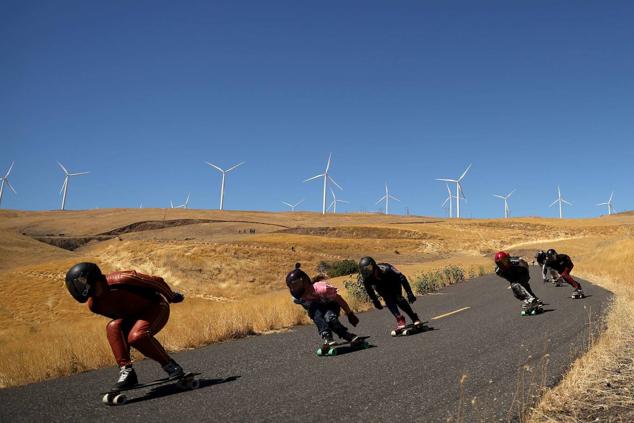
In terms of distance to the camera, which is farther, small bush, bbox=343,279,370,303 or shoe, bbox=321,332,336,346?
small bush, bbox=343,279,370,303

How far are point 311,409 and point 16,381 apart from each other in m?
5.11

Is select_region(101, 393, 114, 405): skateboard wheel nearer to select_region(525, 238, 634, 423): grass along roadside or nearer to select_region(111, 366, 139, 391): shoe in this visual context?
select_region(111, 366, 139, 391): shoe

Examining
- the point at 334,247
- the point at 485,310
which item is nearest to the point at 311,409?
the point at 485,310

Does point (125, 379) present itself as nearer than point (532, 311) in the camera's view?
Yes

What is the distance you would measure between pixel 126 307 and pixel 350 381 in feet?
9.87

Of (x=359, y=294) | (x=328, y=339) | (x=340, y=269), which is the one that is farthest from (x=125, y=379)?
(x=340, y=269)

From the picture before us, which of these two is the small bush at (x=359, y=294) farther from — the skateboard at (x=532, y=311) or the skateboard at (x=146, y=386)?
the skateboard at (x=146, y=386)

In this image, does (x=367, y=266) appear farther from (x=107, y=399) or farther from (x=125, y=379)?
(x=107, y=399)

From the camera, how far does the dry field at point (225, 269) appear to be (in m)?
7.54

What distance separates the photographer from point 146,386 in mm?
6816

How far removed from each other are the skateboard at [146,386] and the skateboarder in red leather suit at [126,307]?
0.08 meters

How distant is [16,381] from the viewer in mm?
7691

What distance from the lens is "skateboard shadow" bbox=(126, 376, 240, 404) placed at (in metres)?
6.13

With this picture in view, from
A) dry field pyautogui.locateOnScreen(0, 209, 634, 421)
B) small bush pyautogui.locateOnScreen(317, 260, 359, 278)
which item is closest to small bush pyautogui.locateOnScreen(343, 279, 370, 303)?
dry field pyautogui.locateOnScreen(0, 209, 634, 421)
